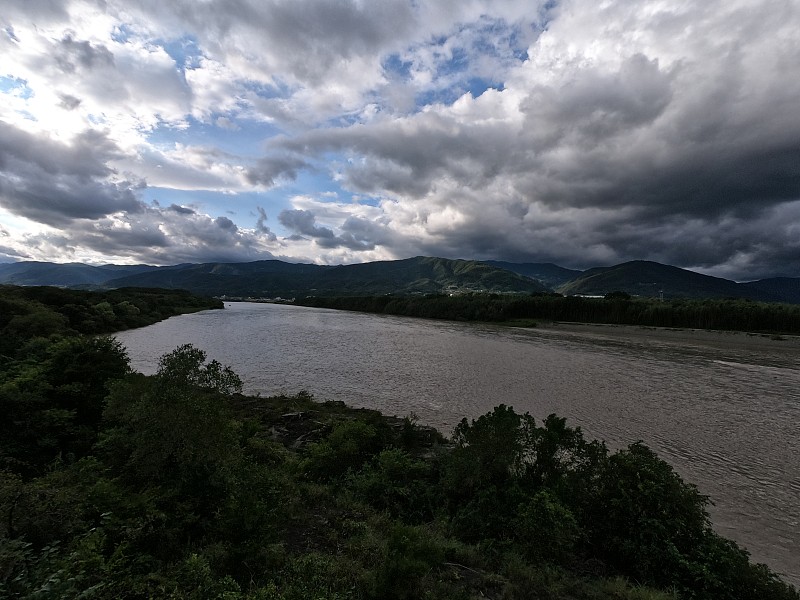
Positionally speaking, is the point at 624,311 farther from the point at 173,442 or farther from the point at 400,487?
the point at 173,442

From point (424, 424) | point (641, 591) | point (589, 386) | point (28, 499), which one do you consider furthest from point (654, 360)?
point (28, 499)

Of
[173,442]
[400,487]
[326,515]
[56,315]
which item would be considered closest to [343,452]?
[400,487]

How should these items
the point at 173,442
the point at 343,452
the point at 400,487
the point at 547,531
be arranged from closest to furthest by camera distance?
the point at 547,531 < the point at 173,442 < the point at 400,487 < the point at 343,452

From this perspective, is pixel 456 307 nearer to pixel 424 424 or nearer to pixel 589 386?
pixel 589 386

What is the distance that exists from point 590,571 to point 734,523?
834 cm

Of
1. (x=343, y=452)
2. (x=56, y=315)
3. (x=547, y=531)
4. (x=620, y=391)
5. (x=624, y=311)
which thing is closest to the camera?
(x=547, y=531)

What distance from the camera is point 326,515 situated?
11109 mm

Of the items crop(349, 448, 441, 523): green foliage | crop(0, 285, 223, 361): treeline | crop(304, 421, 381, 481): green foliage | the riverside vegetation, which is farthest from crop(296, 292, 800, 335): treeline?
crop(349, 448, 441, 523): green foliage

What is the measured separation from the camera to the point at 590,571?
9.44 meters

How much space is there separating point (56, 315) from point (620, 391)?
2928 inches

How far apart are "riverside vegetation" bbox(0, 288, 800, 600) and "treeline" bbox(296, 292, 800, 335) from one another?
115 m

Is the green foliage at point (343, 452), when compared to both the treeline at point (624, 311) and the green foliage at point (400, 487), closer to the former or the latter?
the green foliage at point (400, 487)

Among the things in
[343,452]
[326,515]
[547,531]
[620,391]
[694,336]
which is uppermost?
[694,336]

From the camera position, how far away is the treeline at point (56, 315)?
43.0m
